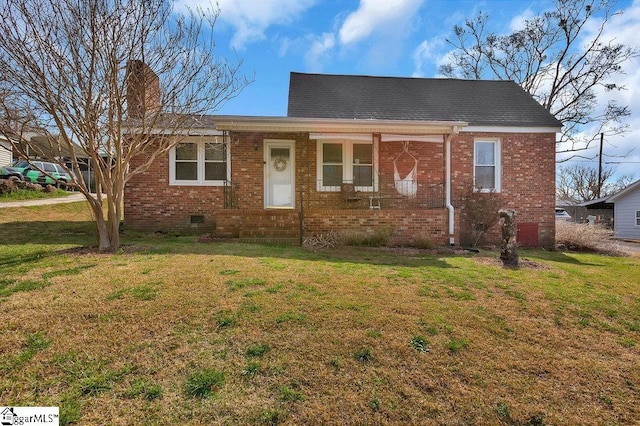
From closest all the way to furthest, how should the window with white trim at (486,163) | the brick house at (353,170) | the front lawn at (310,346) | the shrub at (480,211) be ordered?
1. the front lawn at (310,346)
2. the shrub at (480,211)
3. the brick house at (353,170)
4. the window with white trim at (486,163)

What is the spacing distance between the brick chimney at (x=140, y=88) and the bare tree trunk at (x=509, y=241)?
289 inches

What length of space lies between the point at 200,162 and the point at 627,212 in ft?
83.5

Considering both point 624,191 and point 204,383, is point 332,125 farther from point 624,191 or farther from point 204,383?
point 624,191

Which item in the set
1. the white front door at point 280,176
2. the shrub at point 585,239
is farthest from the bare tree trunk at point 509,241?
the white front door at point 280,176

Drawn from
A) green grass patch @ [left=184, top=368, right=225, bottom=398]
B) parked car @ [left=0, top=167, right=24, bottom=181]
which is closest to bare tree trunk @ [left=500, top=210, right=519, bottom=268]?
green grass patch @ [left=184, top=368, right=225, bottom=398]

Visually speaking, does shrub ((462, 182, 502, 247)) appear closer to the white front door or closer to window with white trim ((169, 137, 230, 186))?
the white front door

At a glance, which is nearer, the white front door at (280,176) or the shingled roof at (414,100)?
the white front door at (280,176)

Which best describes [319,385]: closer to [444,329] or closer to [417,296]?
[444,329]

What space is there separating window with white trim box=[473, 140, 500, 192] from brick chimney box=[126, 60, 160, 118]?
942cm

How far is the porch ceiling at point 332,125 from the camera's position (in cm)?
902

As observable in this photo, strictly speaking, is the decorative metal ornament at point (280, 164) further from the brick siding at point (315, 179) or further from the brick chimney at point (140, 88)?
the brick chimney at point (140, 88)

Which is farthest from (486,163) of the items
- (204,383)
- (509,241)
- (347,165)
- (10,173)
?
(10,173)

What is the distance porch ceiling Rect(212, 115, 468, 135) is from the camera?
902 cm

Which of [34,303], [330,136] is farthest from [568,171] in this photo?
[34,303]
